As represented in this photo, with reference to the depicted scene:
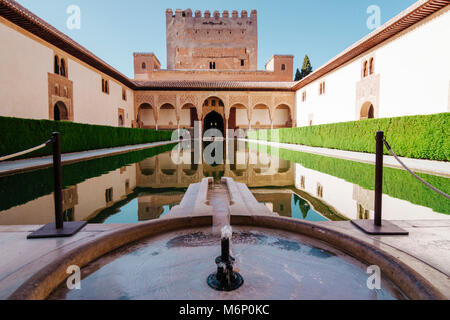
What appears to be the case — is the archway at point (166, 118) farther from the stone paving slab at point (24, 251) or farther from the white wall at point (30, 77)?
the stone paving slab at point (24, 251)

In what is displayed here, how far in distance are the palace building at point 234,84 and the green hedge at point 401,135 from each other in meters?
2.11

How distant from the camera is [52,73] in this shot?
1159cm

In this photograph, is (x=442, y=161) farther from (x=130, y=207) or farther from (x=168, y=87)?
(x=168, y=87)

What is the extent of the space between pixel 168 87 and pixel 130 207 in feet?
70.4

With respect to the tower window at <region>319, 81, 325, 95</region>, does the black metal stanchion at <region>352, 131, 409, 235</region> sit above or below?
below

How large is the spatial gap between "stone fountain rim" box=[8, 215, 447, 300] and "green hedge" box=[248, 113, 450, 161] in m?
6.43

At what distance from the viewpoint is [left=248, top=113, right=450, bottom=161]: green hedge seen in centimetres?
666

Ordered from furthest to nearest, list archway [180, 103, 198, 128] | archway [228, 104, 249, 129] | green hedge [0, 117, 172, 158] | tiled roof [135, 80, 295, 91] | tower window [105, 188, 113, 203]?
archway [228, 104, 249, 129], archway [180, 103, 198, 128], tiled roof [135, 80, 295, 91], green hedge [0, 117, 172, 158], tower window [105, 188, 113, 203]

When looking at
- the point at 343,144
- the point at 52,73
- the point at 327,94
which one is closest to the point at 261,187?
the point at 343,144

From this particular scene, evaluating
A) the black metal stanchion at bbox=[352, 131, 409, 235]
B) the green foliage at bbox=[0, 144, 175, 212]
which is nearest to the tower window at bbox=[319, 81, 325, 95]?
the green foliage at bbox=[0, 144, 175, 212]

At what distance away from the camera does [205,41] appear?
34000 millimetres
